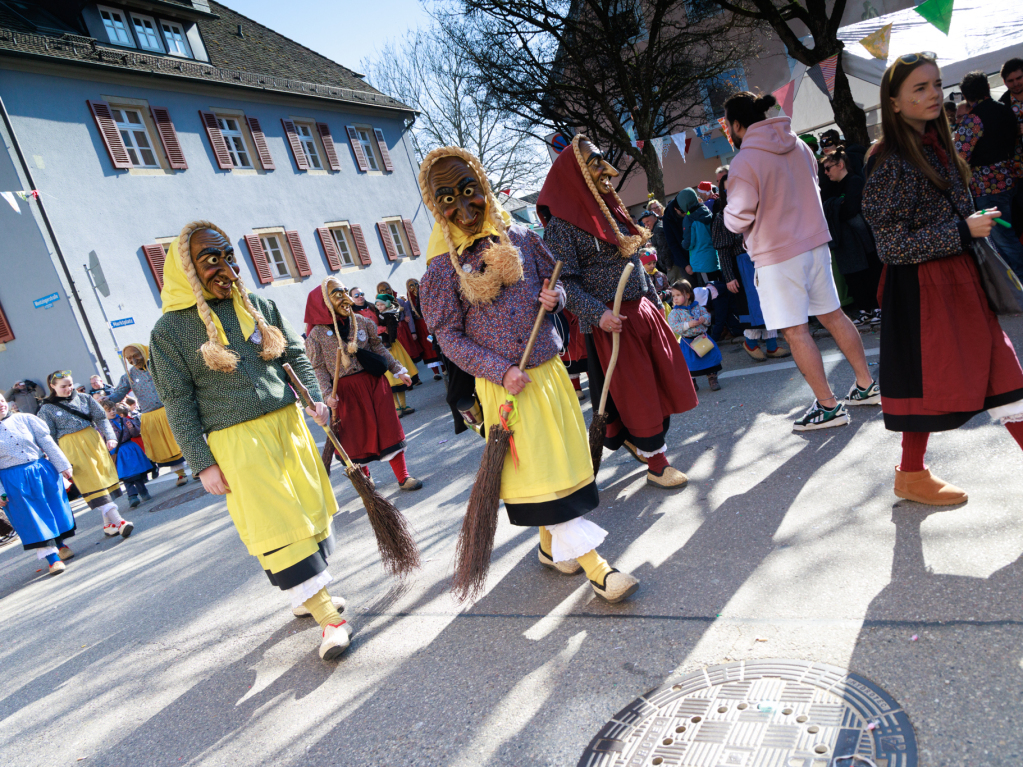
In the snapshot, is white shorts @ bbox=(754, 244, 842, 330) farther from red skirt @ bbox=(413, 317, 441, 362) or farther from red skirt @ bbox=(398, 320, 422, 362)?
red skirt @ bbox=(398, 320, 422, 362)

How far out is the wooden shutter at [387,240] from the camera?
24.2m

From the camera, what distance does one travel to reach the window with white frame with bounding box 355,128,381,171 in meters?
24.9

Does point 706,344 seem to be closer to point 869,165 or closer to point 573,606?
point 869,165

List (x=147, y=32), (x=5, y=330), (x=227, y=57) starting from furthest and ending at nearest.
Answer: (x=227, y=57), (x=147, y=32), (x=5, y=330)

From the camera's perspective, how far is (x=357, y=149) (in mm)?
24125

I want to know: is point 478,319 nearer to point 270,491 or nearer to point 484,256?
point 484,256

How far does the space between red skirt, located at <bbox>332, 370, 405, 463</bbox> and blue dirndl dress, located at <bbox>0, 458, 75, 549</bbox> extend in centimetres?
348

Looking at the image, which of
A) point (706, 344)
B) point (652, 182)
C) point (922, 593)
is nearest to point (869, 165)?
point (922, 593)

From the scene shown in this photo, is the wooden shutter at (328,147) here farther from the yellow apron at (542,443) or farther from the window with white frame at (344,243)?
the yellow apron at (542,443)

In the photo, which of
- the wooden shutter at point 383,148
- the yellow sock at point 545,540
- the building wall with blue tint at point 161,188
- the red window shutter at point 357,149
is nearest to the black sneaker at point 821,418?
the yellow sock at point 545,540

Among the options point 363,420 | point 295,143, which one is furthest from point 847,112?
point 295,143

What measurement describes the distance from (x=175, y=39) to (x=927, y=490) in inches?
902

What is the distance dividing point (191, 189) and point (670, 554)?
1870cm

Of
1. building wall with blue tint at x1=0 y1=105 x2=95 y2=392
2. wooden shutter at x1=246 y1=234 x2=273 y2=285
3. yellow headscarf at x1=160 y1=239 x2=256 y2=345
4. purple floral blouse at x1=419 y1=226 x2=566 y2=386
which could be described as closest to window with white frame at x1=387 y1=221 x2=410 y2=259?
wooden shutter at x1=246 y1=234 x2=273 y2=285
